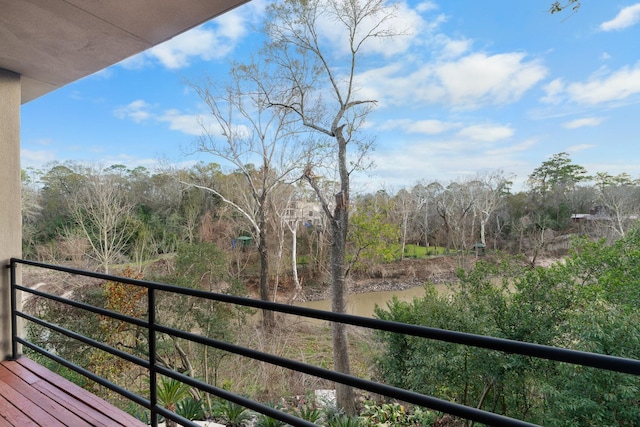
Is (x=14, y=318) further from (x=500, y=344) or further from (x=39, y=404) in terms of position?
(x=500, y=344)

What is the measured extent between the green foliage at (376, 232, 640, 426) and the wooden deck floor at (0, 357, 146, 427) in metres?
5.69

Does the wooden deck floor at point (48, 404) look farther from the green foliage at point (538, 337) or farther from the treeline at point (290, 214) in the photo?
the treeline at point (290, 214)

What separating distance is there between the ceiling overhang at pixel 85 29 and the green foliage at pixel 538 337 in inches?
241

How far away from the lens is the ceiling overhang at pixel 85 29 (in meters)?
1.66

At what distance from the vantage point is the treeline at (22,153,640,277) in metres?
12.3

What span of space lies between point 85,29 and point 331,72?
1041 centimetres

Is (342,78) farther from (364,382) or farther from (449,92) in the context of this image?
(364,382)

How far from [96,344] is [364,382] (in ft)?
4.56

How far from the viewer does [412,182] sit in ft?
53.8

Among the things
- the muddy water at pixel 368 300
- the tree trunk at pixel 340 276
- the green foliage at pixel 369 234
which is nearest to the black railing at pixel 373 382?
the tree trunk at pixel 340 276

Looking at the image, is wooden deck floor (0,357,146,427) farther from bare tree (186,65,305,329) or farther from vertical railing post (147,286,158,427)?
bare tree (186,65,305,329)

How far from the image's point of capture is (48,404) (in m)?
1.85

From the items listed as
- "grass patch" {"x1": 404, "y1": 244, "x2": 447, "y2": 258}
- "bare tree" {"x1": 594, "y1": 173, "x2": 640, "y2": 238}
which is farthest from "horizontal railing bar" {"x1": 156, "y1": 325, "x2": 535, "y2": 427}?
"grass patch" {"x1": 404, "y1": 244, "x2": 447, "y2": 258}

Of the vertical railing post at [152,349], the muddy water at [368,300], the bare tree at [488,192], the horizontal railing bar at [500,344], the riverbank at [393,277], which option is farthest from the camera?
the riverbank at [393,277]
